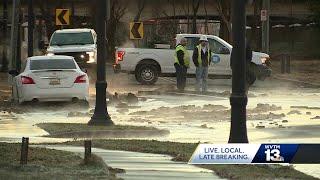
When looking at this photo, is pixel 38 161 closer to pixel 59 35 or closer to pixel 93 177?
pixel 93 177

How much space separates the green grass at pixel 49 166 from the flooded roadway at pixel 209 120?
287cm

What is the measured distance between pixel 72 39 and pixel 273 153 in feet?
86.4

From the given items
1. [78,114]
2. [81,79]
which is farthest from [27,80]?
[78,114]

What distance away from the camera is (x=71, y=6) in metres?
72.6

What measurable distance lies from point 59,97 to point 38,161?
11039 mm

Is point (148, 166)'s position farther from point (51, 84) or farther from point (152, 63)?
point (152, 63)

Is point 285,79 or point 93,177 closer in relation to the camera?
point 93,177

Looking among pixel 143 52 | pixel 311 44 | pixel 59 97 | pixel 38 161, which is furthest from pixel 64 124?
pixel 311 44

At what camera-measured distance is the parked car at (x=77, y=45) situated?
32.9 meters

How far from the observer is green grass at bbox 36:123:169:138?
15820 mm

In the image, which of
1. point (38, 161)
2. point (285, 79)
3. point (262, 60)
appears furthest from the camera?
point (285, 79)

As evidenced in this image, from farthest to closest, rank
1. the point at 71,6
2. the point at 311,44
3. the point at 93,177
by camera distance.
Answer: the point at 71,6 → the point at 311,44 → the point at 93,177

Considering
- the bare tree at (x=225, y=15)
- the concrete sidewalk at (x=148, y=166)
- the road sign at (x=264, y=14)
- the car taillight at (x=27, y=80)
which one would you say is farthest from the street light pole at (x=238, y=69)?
the bare tree at (x=225, y=15)

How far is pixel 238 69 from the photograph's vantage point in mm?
11555
